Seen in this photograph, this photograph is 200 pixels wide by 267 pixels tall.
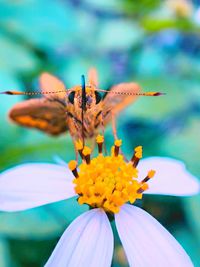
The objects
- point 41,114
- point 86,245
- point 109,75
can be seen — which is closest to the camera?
point 86,245

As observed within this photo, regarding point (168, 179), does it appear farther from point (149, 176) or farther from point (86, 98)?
point (86, 98)

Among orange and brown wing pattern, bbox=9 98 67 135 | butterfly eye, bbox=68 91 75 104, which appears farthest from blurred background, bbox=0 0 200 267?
butterfly eye, bbox=68 91 75 104

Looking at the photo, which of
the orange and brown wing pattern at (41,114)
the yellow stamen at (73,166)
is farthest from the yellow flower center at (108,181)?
the orange and brown wing pattern at (41,114)

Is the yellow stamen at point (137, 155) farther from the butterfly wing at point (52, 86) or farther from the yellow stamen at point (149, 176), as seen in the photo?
the butterfly wing at point (52, 86)

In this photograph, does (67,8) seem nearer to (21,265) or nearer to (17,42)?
(17,42)

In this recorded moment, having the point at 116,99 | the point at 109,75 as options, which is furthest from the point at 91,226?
the point at 109,75

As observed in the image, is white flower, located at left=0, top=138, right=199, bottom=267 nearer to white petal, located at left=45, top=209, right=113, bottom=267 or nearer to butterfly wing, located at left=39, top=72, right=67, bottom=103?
white petal, located at left=45, top=209, right=113, bottom=267

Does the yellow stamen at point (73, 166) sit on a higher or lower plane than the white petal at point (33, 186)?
higher
